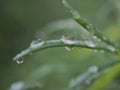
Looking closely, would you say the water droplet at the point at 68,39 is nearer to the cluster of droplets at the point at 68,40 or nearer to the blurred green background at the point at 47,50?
the cluster of droplets at the point at 68,40

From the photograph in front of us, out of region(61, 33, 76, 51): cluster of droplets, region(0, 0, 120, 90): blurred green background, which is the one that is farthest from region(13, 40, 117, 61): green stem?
region(0, 0, 120, 90): blurred green background

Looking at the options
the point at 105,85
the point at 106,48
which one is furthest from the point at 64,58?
the point at 106,48

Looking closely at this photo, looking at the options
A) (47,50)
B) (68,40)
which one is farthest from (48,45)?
(47,50)

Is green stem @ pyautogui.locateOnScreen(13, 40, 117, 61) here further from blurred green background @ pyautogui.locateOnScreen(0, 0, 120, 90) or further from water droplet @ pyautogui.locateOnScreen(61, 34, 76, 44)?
blurred green background @ pyautogui.locateOnScreen(0, 0, 120, 90)

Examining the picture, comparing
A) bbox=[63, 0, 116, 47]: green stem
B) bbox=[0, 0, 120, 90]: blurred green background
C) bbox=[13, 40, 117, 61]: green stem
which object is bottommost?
bbox=[13, 40, 117, 61]: green stem

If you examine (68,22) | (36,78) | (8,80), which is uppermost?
(8,80)

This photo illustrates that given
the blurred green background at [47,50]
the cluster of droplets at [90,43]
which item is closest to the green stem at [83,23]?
the cluster of droplets at [90,43]

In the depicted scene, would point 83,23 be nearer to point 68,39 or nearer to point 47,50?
point 68,39

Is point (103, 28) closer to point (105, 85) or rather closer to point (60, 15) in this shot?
point (105, 85)

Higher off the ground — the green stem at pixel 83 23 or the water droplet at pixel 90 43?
the green stem at pixel 83 23
